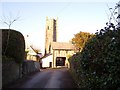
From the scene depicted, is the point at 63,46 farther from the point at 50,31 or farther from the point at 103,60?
the point at 103,60

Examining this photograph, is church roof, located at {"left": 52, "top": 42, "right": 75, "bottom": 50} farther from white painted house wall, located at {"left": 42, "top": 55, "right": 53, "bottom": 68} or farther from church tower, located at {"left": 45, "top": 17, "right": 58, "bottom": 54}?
church tower, located at {"left": 45, "top": 17, "right": 58, "bottom": 54}

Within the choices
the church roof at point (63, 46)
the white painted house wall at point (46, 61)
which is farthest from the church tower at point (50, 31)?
the white painted house wall at point (46, 61)

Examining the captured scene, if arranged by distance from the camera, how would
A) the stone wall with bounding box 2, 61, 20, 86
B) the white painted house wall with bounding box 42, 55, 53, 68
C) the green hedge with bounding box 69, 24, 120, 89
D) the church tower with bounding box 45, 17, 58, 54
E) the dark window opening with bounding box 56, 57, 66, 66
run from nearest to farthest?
1. the green hedge with bounding box 69, 24, 120, 89
2. the stone wall with bounding box 2, 61, 20, 86
3. the white painted house wall with bounding box 42, 55, 53, 68
4. the dark window opening with bounding box 56, 57, 66, 66
5. the church tower with bounding box 45, 17, 58, 54

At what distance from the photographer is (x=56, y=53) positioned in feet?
241

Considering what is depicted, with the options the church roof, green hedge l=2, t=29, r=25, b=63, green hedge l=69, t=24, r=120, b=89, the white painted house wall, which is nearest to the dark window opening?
the white painted house wall

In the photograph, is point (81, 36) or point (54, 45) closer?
point (81, 36)

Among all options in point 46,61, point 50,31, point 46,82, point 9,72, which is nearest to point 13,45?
point 9,72

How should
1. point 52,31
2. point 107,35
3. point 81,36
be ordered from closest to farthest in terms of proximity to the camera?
point 107,35 → point 81,36 → point 52,31

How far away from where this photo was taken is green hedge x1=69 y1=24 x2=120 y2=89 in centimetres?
682

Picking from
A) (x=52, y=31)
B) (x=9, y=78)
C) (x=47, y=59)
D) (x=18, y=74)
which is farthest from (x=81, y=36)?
(x=52, y=31)

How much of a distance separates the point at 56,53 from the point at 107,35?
215 ft

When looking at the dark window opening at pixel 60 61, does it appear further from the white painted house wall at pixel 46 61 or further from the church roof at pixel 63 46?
the church roof at pixel 63 46

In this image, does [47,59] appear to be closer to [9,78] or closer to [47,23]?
[47,23]

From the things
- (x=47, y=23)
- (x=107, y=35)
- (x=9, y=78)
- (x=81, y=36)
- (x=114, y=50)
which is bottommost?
(x=9, y=78)
